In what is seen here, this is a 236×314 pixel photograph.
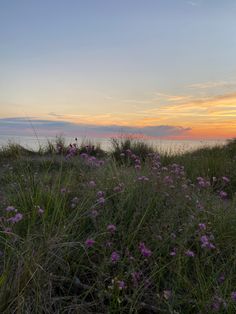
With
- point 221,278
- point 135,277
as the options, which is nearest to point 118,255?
point 135,277

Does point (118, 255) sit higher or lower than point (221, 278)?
higher

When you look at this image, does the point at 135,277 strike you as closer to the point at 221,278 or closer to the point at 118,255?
the point at 118,255

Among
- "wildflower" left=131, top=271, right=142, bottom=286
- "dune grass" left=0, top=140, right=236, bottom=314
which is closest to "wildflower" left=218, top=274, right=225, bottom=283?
"dune grass" left=0, top=140, right=236, bottom=314

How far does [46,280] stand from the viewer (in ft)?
6.49

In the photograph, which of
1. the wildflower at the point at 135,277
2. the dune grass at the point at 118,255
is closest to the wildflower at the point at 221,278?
the dune grass at the point at 118,255

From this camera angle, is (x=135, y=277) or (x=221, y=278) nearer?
(x=135, y=277)

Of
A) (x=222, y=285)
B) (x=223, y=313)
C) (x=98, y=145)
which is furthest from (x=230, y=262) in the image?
(x=98, y=145)

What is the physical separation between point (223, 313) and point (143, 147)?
300 inches

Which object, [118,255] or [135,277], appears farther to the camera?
[118,255]

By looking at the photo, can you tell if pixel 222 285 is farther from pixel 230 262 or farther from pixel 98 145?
pixel 98 145

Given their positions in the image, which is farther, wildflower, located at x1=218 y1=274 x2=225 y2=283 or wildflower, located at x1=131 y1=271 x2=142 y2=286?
wildflower, located at x1=218 y1=274 x2=225 y2=283

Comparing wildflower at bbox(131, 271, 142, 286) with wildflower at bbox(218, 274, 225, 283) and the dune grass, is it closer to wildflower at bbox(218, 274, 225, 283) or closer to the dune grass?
the dune grass

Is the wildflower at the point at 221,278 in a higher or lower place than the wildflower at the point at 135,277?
lower

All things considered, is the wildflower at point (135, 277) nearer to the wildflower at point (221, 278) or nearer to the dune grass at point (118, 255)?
the dune grass at point (118, 255)
